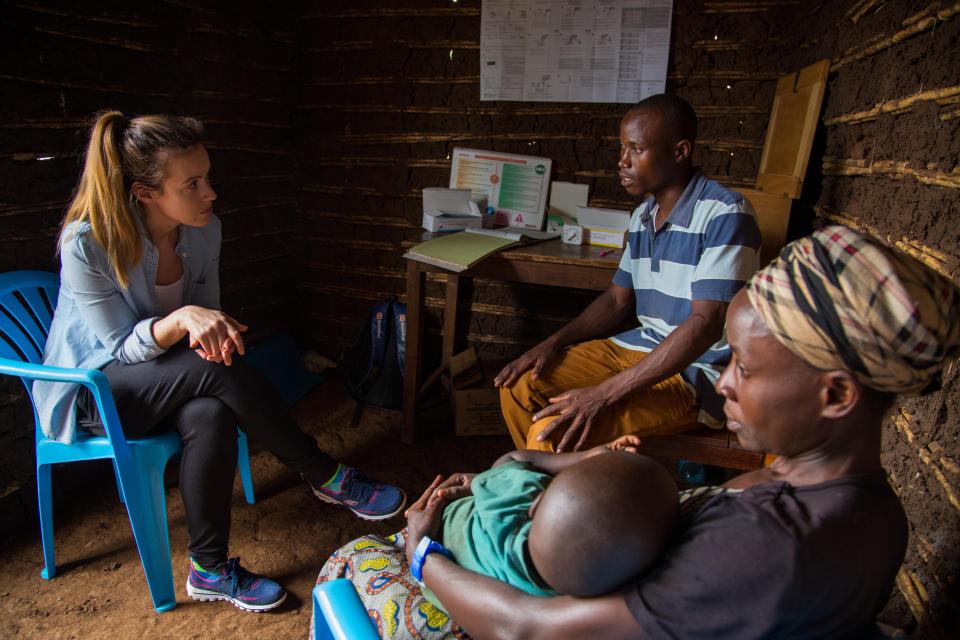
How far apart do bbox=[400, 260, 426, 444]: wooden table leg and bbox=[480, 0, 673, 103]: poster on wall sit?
1128 millimetres

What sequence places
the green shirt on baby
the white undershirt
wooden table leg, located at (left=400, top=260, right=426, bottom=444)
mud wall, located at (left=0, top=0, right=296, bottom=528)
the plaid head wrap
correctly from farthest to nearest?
wooden table leg, located at (left=400, top=260, right=426, bottom=444) < mud wall, located at (left=0, top=0, right=296, bottom=528) < the white undershirt < the green shirt on baby < the plaid head wrap

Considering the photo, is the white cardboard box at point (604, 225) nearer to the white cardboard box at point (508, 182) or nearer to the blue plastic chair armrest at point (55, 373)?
the white cardboard box at point (508, 182)

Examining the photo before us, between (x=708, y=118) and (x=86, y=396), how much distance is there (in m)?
2.83

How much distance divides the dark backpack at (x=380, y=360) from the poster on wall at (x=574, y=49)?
128cm

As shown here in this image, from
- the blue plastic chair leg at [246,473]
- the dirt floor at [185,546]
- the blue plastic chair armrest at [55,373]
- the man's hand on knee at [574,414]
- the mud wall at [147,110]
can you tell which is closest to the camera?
the blue plastic chair armrest at [55,373]

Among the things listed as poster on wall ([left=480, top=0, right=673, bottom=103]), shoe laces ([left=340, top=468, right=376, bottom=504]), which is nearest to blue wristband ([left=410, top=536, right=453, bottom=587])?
shoe laces ([left=340, top=468, right=376, bottom=504])

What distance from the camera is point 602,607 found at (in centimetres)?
88

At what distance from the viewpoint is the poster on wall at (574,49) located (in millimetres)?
2943

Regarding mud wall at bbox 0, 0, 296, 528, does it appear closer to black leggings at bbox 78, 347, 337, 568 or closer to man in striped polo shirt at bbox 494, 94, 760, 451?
black leggings at bbox 78, 347, 337, 568

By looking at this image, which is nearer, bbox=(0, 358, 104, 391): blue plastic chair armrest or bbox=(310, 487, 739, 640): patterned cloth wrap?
bbox=(310, 487, 739, 640): patterned cloth wrap

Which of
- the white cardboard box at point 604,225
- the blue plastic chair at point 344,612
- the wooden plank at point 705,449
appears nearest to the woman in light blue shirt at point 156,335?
the blue plastic chair at point 344,612

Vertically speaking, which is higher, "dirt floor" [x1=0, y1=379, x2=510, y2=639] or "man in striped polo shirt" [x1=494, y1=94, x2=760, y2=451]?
"man in striped polo shirt" [x1=494, y1=94, x2=760, y2=451]

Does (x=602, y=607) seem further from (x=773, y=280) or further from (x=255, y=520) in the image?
(x=255, y=520)

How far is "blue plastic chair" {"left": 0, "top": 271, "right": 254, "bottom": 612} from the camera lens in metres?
1.71
